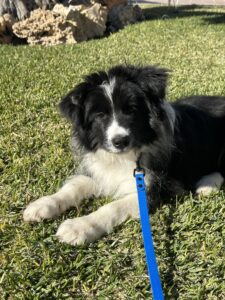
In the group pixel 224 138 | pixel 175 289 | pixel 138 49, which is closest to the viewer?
pixel 175 289

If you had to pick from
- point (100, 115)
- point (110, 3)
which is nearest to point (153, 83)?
point (100, 115)

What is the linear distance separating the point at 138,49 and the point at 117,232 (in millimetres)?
7969

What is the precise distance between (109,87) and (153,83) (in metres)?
0.38

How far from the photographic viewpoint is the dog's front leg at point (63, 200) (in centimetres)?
355

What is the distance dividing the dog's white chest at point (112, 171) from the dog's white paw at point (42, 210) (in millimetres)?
555

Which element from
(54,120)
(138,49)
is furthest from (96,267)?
(138,49)

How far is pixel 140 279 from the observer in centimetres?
300

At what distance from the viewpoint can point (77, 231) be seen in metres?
3.28

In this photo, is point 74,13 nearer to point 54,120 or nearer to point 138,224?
point 54,120

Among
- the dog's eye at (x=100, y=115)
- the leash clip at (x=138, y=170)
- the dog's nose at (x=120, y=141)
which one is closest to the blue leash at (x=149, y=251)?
the leash clip at (x=138, y=170)

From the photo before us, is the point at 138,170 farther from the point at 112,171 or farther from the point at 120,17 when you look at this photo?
the point at 120,17

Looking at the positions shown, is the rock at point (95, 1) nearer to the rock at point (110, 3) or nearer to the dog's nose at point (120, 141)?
the rock at point (110, 3)

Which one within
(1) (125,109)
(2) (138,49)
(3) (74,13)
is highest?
(1) (125,109)

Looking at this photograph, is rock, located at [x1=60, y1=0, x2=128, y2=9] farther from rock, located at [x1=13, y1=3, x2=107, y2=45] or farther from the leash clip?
the leash clip
